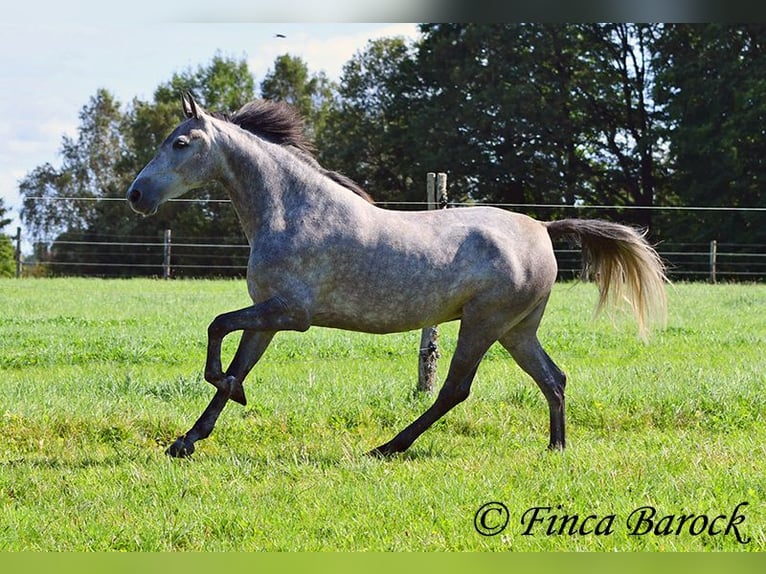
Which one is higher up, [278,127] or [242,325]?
[278,127]

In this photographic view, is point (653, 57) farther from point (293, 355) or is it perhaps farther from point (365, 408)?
point (365, 408)

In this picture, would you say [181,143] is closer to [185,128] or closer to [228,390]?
[185,128]

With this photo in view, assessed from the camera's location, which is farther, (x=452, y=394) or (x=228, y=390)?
(x=452, y=394)

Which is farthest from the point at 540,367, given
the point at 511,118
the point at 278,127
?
the point at 511,118

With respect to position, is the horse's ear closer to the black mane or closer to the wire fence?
the black mane

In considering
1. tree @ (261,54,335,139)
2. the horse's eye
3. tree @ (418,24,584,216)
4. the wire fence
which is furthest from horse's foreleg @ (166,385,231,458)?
tree @ (261,54,335,139)

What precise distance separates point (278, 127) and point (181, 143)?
78 centimetres

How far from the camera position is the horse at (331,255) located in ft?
18.5

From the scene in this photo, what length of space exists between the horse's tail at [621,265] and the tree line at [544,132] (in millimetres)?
24357

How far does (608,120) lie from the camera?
3494 cm

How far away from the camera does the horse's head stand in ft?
18.4

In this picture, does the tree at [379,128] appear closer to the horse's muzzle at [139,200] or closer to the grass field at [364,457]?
the grass field at [364,457]

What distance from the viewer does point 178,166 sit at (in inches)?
224

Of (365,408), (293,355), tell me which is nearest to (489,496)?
(365,408)
